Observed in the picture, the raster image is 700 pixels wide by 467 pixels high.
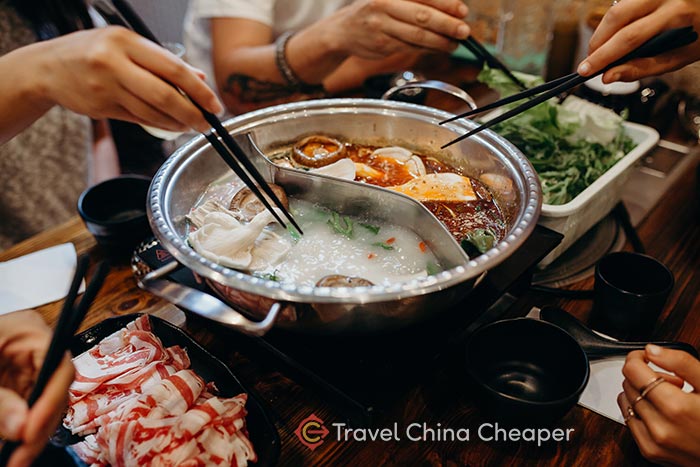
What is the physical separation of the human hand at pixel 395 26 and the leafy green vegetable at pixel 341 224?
103 cm

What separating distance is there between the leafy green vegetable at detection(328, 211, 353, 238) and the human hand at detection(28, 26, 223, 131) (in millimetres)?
586

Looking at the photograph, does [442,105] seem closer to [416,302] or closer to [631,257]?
[631,257]

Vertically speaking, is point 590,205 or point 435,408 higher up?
point 590,205

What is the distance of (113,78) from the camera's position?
1281 mm

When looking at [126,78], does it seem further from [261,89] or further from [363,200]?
[261,89]

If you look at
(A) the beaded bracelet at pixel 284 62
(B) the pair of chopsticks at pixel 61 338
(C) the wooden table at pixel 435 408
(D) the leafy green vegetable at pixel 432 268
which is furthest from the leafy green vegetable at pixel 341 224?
(A) the beaded bracelet at pixel 284 62

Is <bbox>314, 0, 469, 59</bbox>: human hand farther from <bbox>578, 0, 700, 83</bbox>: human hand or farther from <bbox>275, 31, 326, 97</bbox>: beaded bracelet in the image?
<bbox>578, 0, 700, 83</bbox>: human hand

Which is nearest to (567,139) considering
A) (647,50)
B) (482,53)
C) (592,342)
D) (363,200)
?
(482,53)

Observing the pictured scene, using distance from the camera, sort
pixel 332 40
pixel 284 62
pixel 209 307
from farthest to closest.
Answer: pixel 284 62 < pixel 332 40 < pixel 209 307

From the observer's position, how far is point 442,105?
10.2ft

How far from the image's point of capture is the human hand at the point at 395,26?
2.21 meters

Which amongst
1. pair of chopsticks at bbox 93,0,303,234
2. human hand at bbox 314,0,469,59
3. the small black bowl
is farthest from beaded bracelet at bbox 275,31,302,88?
pair of chopsticks at bbox 93,0,303,234

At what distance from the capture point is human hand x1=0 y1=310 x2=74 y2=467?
910 mm

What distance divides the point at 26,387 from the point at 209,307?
0.42 meters
